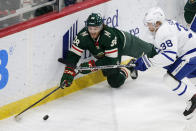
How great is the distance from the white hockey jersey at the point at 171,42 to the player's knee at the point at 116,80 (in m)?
0.73

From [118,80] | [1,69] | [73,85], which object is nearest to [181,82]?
[118,80]

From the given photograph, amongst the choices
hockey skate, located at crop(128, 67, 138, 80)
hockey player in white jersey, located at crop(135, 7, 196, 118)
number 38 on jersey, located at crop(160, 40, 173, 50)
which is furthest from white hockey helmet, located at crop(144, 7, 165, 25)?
hockey skate, located at crop(128, 67, 138, 80)

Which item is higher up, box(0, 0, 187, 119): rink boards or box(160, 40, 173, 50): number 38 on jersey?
box(160, 40, 173, 50): number 38 on jersey

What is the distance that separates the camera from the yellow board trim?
4754mm

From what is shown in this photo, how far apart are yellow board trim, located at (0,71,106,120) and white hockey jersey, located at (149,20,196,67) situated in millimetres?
972

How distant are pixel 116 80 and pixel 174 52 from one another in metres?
0.98

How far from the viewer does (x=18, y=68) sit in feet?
15.6

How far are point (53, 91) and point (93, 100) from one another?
44cm

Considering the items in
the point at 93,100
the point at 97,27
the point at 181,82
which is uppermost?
the point at 97,27

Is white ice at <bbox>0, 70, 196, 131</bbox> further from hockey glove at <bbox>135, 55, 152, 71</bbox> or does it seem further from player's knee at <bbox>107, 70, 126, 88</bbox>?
hockey glove at <bbox>135, 55, 152, 71</bbox>

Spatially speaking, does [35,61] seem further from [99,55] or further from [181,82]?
[181,82]

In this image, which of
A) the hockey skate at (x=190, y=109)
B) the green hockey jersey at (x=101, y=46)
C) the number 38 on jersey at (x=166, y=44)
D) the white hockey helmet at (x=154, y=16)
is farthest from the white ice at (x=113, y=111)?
the white hockey helmet at (x=154, y=16)

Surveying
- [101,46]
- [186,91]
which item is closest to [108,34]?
[101,46]

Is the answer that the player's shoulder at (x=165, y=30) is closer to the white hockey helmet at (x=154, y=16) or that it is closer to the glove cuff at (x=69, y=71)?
the white hockey helmet at (x=154, y=16)
